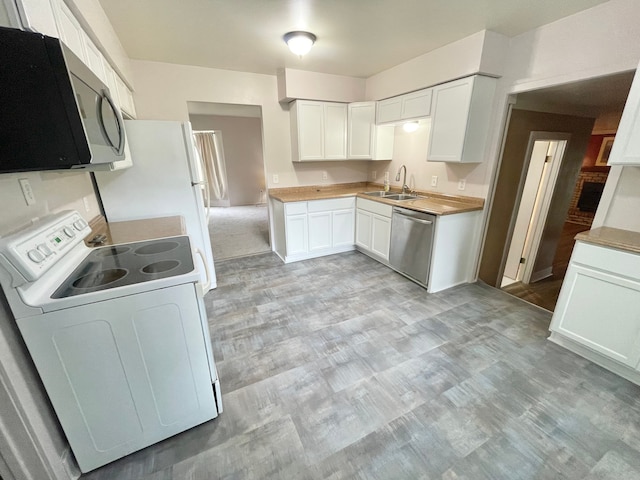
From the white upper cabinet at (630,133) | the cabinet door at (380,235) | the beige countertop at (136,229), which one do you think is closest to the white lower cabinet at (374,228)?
the cabinet door at (380,235)

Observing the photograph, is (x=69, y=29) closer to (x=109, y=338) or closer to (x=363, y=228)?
(x=109, y=338)

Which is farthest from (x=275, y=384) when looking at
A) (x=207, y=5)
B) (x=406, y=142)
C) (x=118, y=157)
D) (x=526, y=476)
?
(x=406, y=142)

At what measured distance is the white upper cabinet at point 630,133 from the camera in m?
1.60

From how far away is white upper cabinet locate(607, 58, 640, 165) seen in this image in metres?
1.60

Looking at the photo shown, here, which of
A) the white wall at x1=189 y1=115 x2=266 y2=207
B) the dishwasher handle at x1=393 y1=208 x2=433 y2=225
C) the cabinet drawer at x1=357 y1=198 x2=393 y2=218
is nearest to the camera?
the dishwasher handle at x1=393 y1=208 x2=433 y2=225

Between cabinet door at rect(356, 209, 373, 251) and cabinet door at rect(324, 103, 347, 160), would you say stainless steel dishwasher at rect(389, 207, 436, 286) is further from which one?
cabinet door at rect(324, 103, 347, 160)

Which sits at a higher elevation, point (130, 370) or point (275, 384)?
point (130, 370)

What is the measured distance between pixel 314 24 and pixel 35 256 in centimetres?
250

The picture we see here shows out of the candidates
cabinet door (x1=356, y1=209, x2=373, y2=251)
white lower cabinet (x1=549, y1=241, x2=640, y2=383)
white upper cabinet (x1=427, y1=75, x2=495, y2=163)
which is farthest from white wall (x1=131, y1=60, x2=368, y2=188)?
white lower cabinet (x1=549, y1=241, x2=640, y2=383)

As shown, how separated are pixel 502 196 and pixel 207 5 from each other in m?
3.29

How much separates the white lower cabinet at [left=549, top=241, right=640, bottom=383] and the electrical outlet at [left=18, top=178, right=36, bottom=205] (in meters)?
3.39

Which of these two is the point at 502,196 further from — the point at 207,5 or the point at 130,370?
the point at 130,370

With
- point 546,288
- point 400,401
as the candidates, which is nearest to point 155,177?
point 400,401

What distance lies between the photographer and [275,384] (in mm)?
1732
